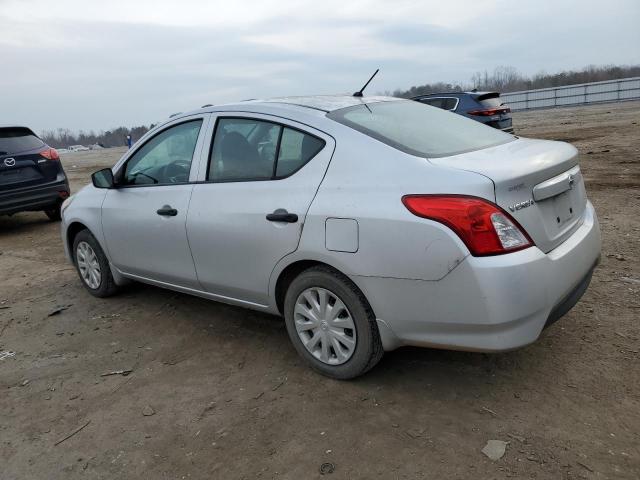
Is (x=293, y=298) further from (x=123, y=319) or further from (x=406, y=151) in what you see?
(x=123, y=319)

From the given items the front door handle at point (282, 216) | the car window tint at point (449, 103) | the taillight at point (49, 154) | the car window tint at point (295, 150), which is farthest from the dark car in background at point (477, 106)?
the front door handle at point (282, 216)

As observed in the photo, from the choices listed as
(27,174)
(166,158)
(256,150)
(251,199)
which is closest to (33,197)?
(27,174)

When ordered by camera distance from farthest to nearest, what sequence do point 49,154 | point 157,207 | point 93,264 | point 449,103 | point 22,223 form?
point 449,103 → point 22,223 → point 49,154 → point 93,264 → point 157,207

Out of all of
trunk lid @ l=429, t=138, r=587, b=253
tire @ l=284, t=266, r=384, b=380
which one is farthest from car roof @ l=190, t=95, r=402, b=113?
tire @ l=284, t=266, r=384, b=380

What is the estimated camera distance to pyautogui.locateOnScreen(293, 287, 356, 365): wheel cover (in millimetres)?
3039

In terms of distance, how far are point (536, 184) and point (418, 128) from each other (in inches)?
34.4

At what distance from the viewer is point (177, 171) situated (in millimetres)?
3959

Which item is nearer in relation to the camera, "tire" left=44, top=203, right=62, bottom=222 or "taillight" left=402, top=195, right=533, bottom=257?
"taillight" left=402, top=195, right=533, bottom=257

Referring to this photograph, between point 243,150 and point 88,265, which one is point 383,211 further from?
point 88,265

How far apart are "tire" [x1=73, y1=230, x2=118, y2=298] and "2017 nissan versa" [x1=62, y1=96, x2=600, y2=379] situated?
2.66 ft

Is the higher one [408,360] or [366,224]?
[366,224]

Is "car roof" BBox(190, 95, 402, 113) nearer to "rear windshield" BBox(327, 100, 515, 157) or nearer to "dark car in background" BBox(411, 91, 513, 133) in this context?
"rear windshield" BBox(327, 100, 515, 157)

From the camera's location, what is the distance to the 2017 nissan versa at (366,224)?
2541 millimetres

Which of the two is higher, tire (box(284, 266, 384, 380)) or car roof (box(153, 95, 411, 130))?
car roof (box(153, 95, 411, 130))
